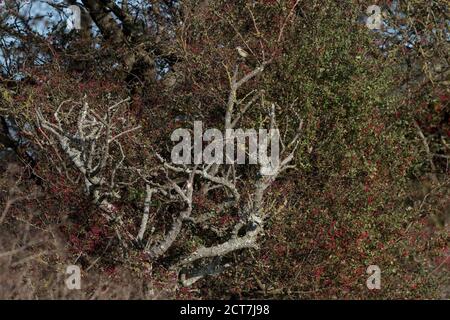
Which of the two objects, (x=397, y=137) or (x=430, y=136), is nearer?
(x=397, y=137)

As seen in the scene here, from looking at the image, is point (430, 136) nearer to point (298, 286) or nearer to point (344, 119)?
point (344, 119)

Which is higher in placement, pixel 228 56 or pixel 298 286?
pixel 228 56

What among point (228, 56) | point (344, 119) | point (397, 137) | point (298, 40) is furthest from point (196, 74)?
point (397, 137)

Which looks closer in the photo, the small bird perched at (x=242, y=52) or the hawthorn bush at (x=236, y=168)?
the hawthorn bush at (x=236, y=168)

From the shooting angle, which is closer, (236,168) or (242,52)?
(236,168)

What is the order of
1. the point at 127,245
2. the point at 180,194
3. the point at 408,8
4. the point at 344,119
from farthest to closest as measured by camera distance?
the point at 408,8
the point at 344,119
the point at 127,245
the point at 180,194

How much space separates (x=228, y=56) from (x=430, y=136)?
148 inches

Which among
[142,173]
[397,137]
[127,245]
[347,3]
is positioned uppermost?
[347,3]

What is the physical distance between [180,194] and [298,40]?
3.55 meters

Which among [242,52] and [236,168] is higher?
[242,52]

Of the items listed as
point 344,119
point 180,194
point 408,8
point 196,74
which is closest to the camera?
point 180,194

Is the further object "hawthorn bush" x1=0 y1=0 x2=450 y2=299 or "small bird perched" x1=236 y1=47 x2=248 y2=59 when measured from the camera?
"small bird perched" x1=236 y1=47 x2=248 y2=59

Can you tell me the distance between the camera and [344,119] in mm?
9352

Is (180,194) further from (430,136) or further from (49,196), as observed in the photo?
(430,136)
